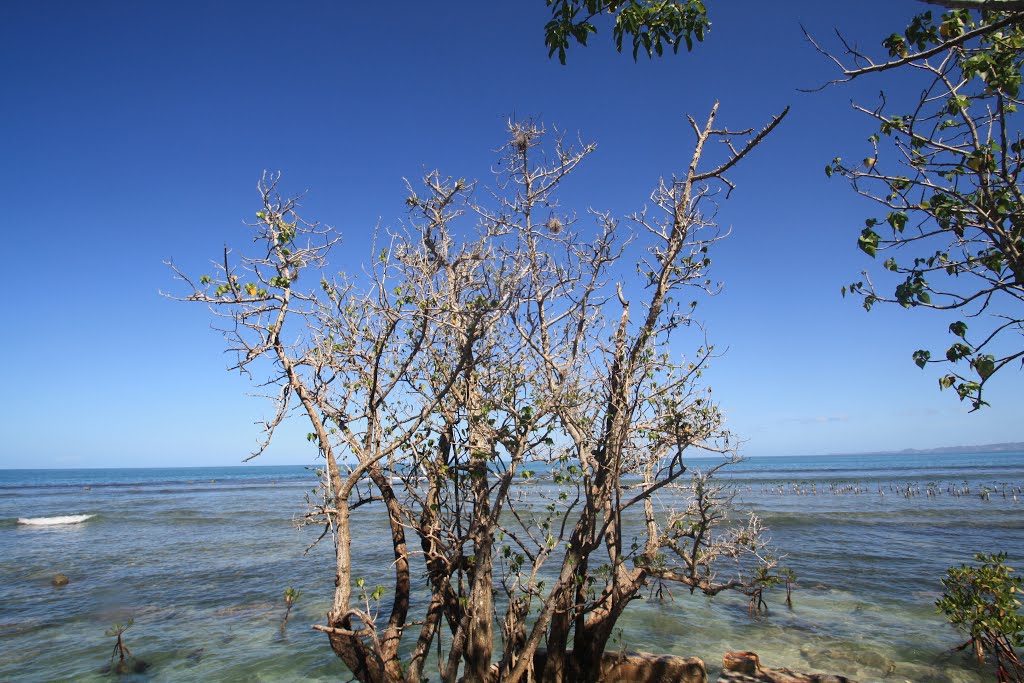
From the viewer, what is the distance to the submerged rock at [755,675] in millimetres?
8438

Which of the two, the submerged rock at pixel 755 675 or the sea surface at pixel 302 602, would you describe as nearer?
the submerged rock at pixel 755 675

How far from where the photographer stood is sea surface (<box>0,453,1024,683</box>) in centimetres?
1120

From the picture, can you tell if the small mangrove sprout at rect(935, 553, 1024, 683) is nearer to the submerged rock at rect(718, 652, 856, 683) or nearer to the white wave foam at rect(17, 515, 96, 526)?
the submerged rock at rect(718, 652, 856, 683)

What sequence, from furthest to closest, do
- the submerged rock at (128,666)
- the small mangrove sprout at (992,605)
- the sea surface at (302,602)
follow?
the sea surface at (302,602) < the submerged rock at (128,666) < the small mangrove sprout at (992,605)

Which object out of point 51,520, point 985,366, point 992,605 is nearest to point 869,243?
point 985,366

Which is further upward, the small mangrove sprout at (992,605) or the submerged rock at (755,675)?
the small mangrove sprout at (992,605)

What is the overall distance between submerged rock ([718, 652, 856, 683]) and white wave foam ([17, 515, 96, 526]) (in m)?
38.7

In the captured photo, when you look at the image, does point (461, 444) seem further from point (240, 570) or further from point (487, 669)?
point (240, 570)

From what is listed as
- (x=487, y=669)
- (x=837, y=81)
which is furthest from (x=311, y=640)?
(x=837, y=81)

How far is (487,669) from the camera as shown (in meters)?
7.23

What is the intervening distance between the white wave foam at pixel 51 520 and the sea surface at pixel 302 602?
1523mm

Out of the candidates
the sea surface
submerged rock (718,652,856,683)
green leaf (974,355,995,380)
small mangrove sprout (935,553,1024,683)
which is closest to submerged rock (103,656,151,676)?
the sea surface

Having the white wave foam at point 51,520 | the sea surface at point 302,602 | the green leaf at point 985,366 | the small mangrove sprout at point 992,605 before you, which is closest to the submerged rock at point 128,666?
the sea surface at point 302,602

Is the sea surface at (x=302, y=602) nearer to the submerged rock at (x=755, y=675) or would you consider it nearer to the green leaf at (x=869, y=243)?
the submerged rock at (x=755, y=675)
